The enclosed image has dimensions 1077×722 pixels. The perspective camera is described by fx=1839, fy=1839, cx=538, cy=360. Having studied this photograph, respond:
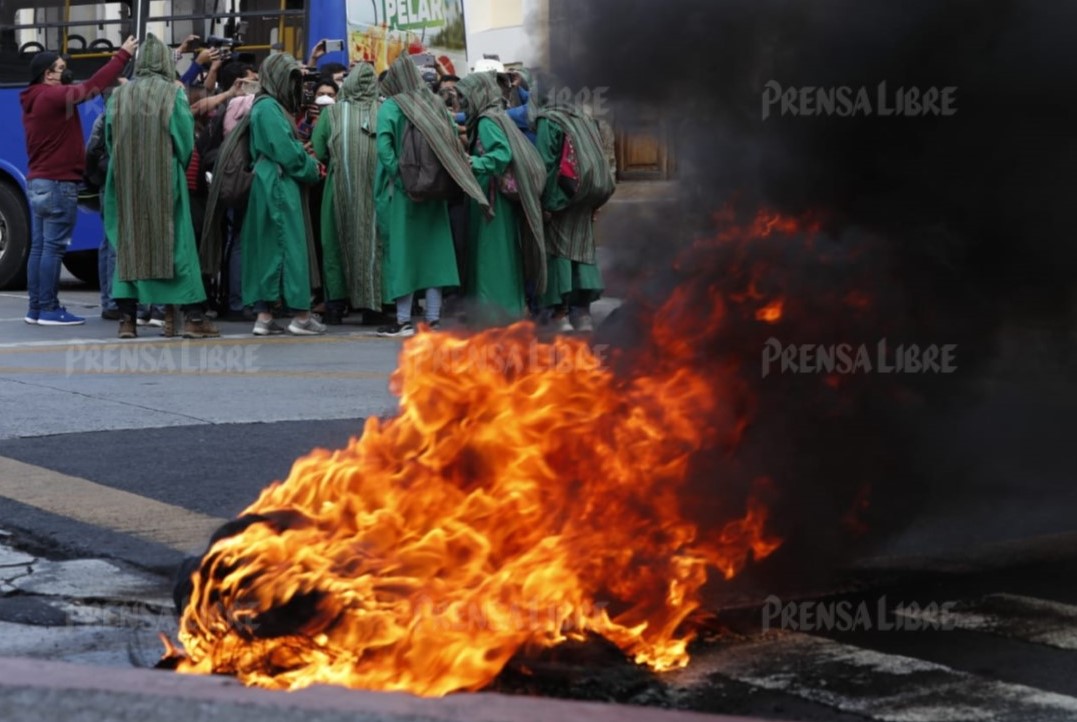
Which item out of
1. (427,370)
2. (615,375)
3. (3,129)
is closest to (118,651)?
(427,370)

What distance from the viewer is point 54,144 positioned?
41.3ft

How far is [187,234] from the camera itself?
39.3ft

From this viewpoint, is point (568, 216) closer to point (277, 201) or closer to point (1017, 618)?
point (277, 201)

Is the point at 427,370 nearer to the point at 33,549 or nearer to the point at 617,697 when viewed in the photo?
the point at 617,697

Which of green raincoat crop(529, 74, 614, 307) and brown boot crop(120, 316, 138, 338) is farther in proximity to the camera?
brown boot crop(120, 316, 138, 338)

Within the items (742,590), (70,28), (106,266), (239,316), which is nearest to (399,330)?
(239,316)

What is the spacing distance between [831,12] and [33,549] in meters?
2.95

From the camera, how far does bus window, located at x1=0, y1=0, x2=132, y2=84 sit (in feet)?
53.2

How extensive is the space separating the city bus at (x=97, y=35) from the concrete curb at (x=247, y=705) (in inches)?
491
